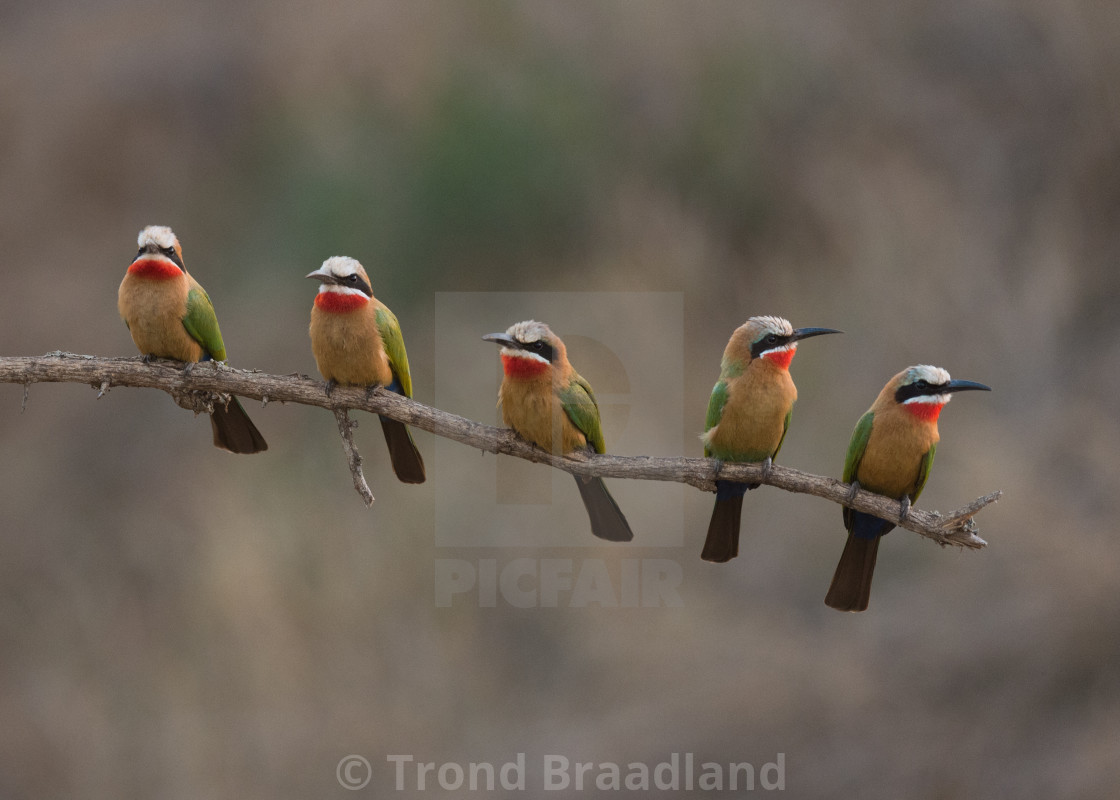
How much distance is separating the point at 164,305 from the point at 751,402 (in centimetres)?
216

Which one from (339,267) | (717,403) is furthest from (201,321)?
(717,403)

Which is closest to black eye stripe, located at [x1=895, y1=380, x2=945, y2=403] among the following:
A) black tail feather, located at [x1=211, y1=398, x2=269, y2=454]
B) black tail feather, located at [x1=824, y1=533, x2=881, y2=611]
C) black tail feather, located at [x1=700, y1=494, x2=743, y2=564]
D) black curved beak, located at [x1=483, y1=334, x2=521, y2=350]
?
black tail feather, located at [x1=824, y1=533, x2=881, y2=611]

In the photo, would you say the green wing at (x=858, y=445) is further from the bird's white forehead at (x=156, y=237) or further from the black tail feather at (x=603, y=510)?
the bird's white forehead at (x=156, y=237)

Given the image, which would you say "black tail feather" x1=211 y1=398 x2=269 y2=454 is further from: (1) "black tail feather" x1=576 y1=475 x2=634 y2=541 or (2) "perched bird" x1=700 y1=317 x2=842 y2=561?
(2) "perched bird" x1=700 y1=317 x2=842 y2=561

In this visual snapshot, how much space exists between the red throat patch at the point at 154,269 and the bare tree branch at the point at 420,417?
31 centimetres

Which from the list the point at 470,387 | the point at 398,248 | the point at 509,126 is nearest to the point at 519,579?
the point at 470,387

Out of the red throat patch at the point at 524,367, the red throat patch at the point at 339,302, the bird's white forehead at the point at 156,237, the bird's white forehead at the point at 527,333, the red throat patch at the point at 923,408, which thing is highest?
the bird's white forehead at the point at 156,237

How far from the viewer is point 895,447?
323 centimetres

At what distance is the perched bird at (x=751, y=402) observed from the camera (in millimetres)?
3273

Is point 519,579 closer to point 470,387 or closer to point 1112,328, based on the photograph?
point 470,387

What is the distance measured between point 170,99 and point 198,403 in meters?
4.64

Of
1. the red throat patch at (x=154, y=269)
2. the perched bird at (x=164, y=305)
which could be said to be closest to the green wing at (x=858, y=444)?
the perched bird at (x=164, y=305)

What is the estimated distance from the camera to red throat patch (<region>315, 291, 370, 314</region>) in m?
3.49

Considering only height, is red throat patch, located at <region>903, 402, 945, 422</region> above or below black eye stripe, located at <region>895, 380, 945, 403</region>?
below
